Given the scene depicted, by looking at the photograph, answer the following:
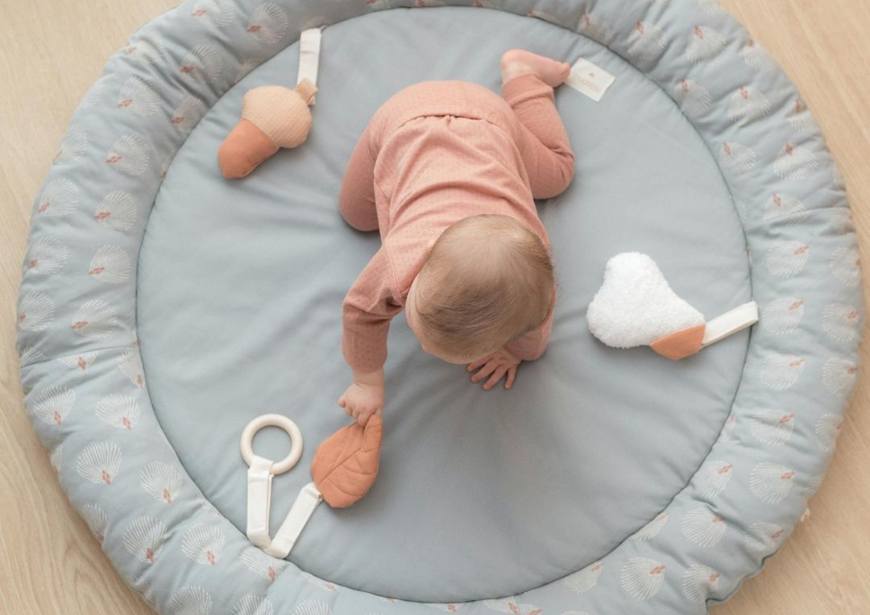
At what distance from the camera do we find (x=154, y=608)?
1094 millimetres

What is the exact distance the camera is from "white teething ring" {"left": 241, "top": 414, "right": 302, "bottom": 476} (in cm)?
112

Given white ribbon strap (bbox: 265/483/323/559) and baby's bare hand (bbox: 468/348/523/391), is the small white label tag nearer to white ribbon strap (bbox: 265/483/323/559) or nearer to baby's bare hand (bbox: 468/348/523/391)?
baby's bare hand (bbox: 468/348/523/391)

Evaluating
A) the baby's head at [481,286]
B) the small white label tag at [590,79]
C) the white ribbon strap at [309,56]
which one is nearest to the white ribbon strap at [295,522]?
the baby's head at [481,286]

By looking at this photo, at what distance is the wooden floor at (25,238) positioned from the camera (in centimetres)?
118

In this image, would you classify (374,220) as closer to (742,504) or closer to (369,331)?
(369,331)

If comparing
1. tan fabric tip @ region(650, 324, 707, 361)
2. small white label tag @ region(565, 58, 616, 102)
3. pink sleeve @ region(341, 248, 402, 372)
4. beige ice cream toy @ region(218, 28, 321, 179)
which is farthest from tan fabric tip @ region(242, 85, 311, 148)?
tan fabric tip @ region(650, 324, 707, 361)

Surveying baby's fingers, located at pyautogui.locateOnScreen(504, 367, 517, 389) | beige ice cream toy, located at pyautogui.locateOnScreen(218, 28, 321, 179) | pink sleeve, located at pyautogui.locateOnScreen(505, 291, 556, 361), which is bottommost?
baby's fingers, located at pyautogui.locateOnScreen(504, 367, 517, 389)

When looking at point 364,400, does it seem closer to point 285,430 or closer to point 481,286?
point 285,430

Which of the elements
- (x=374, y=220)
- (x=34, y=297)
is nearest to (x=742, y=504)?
(x=374, y=220)

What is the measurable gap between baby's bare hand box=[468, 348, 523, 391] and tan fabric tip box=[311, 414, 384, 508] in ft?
0.48

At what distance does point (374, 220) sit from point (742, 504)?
621 millimetres

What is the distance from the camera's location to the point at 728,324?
3.83 ft

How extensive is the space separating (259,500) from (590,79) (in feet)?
2.53

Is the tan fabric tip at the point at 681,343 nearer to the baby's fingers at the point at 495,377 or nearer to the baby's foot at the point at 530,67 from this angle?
the baby's fingers at the point at 495,377
